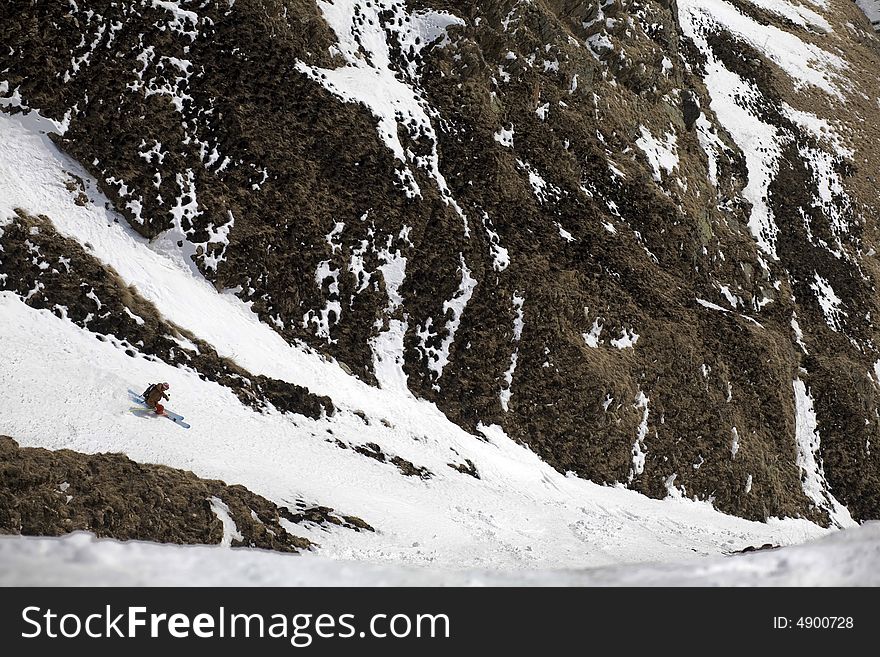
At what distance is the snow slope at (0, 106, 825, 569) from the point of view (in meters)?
14.2

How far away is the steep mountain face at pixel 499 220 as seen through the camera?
70.4 feet

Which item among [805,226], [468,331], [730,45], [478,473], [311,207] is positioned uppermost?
[730,45]

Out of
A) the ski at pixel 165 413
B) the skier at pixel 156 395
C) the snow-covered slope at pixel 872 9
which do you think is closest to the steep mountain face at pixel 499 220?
the ski at pixel 165 413

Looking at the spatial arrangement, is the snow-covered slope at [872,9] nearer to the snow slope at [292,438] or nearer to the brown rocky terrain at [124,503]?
the snow slope at [292,438]

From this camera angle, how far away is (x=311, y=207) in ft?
76.0

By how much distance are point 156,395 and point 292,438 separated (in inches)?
149

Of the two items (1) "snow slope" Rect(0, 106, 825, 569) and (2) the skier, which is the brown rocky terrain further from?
(2) the skier

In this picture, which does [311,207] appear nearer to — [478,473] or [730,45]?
[478,473]

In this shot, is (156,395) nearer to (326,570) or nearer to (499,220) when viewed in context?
(326,570)

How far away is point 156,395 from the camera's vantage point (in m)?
14.8

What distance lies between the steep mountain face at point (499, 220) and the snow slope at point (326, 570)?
13.8 m

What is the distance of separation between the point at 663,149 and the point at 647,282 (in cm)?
947

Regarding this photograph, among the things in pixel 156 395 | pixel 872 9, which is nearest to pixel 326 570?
pixel 156 395
